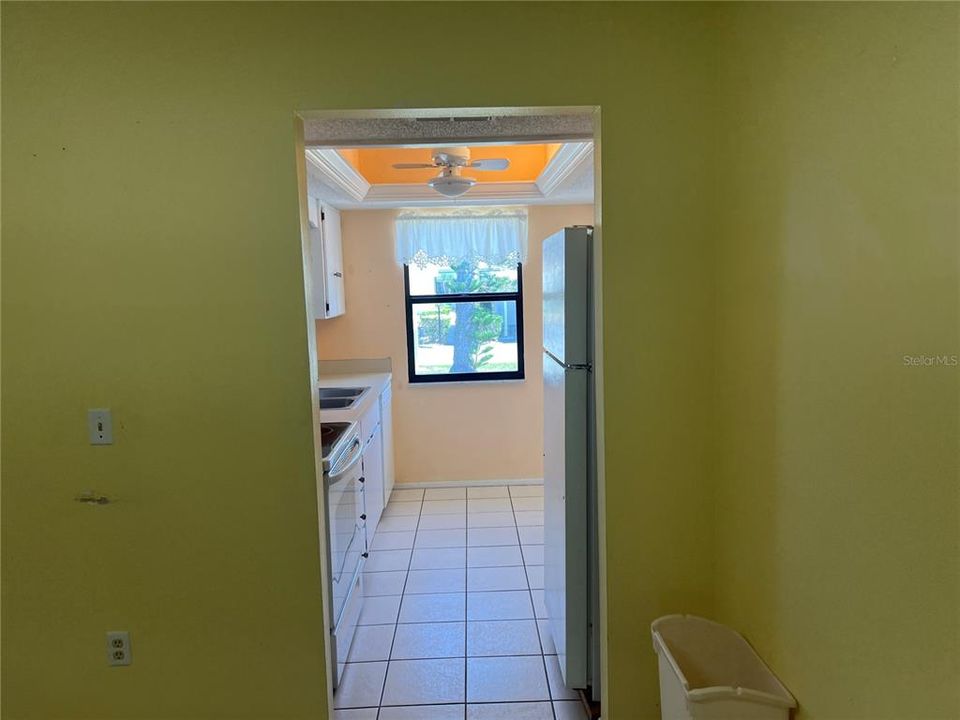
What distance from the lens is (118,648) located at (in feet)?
5.75

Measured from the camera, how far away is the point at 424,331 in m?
4.53

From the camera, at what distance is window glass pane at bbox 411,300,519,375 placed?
4508mm

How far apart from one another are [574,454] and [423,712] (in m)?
1.11

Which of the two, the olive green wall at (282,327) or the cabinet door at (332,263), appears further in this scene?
the cabinet door at (332,263)

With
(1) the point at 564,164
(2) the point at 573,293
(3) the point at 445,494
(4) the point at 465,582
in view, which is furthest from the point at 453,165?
(3) the point at 445,494

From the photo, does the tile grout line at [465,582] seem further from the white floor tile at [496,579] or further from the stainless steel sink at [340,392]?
the stainless steel sink at [340,392]

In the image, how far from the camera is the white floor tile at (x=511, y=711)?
2062mm

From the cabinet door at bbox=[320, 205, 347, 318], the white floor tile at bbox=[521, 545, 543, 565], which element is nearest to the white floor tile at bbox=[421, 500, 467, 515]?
the white floor tile at bbox=[521, 545, 543, 565]

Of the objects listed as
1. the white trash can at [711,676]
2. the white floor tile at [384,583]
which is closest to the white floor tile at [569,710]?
the white trash can at [711,676]

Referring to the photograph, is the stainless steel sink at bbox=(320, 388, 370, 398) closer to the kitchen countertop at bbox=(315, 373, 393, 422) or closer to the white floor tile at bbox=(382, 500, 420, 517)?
the kitchen countertop at bbox=(315, 373, 393, 422)

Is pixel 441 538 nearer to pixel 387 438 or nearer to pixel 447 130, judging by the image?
pixel 387 438

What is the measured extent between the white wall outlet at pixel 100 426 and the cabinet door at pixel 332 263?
2036mm

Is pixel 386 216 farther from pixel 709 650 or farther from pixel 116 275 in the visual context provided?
pixel 709 650

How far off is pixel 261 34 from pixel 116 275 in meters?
0.78
